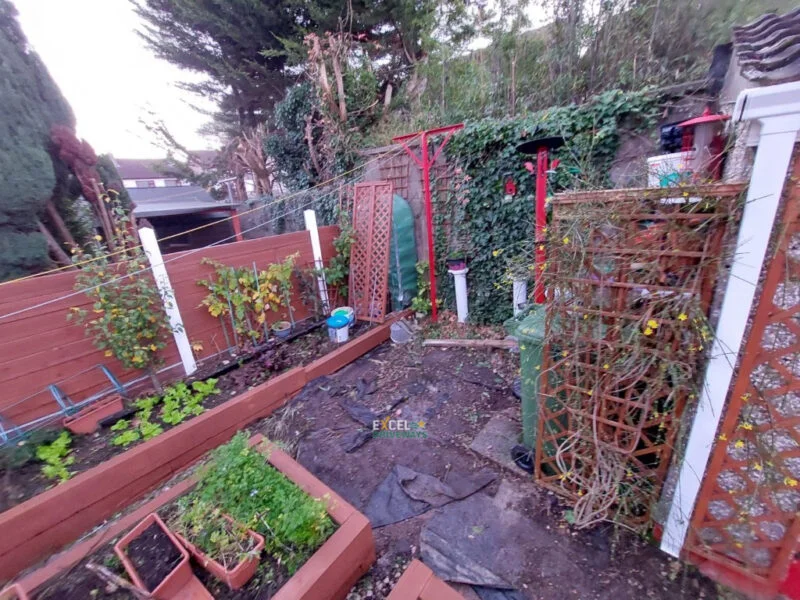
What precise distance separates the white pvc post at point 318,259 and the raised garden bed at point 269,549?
2730 millimetres

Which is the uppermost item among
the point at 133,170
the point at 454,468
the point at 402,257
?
the point at 133,170

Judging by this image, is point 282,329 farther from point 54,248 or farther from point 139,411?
point 54,248

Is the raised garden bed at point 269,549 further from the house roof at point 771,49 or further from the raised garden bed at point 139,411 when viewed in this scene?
the house roof at point 771,49

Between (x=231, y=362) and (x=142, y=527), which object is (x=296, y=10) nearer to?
(x=231, y=362)

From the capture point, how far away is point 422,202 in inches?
182

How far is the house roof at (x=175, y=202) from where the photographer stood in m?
8.05

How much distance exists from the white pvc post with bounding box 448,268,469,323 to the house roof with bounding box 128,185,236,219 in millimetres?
7315

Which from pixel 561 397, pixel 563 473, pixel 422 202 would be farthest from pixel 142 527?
pixel 422 202

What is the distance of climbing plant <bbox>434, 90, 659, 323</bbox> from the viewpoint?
303 centimetres

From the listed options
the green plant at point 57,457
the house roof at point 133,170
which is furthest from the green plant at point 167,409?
the house roof at point 133,170

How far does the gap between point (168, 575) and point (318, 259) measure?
3490mm

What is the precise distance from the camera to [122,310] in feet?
8.96

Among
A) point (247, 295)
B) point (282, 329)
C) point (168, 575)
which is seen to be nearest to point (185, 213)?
point (247, 295)

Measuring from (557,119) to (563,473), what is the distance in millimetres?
3194
